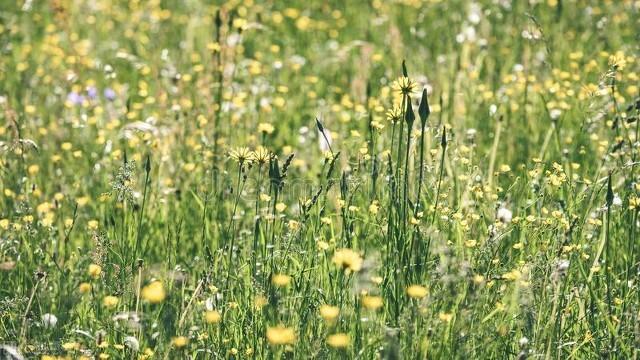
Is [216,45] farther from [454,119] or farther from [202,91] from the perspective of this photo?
[454,119]

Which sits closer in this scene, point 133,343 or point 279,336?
point 279,336

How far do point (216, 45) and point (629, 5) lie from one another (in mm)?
2849

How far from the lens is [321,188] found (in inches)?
95.0

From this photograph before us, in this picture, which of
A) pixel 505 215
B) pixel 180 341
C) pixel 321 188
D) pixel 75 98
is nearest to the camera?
pixel 180 341

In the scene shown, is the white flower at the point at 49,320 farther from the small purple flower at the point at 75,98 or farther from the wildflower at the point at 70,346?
the small purple flower at the point at 75,98

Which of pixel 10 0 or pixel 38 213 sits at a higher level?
pixel 10 0

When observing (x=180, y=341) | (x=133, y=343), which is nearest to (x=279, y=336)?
(x=180, y=341)

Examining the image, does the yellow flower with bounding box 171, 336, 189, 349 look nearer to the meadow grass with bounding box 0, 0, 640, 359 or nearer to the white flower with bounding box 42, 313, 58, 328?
the meadow grass with bounding box 0, 0, 640, 359

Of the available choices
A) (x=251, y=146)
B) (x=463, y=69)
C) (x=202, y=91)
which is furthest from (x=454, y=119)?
(x=202, y=91)

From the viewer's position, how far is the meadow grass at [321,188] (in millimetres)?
2314

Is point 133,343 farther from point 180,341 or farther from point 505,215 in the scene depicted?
point 505,215

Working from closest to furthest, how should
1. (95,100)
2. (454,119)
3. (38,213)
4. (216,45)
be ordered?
(38,213)
(216,45)
(454,119)
(95,100)

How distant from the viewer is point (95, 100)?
14.8 ft

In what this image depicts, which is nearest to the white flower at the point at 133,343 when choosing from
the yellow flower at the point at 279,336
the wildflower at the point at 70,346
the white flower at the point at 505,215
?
the wildflower at the point at 70,346
